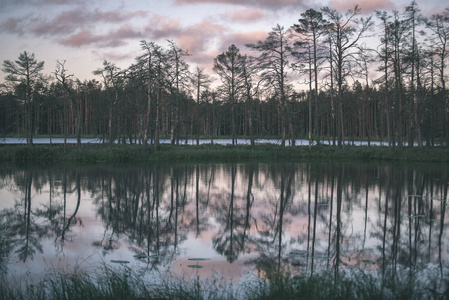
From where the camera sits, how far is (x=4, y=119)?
86438 mm

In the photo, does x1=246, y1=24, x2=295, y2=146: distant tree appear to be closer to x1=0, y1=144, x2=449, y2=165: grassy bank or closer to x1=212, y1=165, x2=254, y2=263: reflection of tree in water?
x1=0, y1=144, x2=449, y2=165: grassy bank

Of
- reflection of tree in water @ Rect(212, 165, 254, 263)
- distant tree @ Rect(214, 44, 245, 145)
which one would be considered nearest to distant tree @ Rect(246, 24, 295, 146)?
distant tree @ Rect(214, 44, 245, 145)

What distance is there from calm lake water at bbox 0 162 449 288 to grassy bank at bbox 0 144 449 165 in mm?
13402

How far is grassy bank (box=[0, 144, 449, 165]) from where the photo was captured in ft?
104

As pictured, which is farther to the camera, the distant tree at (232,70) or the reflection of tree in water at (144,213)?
the distant tree at (232,70)

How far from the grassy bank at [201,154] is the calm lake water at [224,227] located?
1340cm

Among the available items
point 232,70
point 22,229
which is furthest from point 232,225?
point 232,70

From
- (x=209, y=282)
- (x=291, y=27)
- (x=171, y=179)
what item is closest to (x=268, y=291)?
(x=209, y=282)

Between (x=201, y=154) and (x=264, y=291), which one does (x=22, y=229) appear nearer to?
(x=264, y=291)

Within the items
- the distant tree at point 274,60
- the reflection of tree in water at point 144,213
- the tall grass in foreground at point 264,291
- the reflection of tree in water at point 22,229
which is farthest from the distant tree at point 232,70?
the tall grass in foreground at point 264,291

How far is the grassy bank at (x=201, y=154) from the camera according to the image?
104ft

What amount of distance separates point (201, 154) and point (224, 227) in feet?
82.1

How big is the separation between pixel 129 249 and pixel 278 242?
132 inches

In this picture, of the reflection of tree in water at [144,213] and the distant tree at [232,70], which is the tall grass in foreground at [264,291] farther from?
the distant tree at [232,70]
